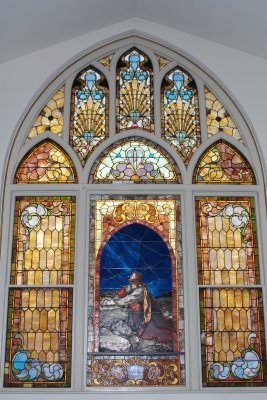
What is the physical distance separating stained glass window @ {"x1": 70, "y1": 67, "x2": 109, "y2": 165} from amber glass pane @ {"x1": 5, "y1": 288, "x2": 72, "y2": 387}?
1.24 m

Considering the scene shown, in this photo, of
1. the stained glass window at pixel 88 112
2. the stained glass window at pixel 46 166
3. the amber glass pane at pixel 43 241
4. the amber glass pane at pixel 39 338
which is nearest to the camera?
the amber glass pane at pixel 39 338

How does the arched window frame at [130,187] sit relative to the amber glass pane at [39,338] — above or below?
above

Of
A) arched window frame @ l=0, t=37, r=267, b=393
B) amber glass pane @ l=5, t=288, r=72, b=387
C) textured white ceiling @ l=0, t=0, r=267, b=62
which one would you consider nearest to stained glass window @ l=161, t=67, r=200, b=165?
arched window frame @ l=0, t=37, r=267, b=393

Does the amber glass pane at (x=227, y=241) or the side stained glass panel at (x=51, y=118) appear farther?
the side stained glass panel at (x=51, y=118)

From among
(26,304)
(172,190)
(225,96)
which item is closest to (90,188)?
(172,190)

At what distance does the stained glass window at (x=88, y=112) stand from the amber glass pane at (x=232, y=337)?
64.0 inches

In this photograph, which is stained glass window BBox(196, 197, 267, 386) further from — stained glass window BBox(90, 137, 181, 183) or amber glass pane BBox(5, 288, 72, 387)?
amber glass pane BBox(5, 288, 72, 387)

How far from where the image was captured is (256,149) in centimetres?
570

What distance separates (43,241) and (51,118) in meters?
1.14

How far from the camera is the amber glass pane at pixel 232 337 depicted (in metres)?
5.12

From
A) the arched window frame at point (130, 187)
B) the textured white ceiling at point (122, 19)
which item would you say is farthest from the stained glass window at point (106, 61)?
the textured white ceiling at point (122, 19)

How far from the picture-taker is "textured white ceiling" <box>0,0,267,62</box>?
520 cm

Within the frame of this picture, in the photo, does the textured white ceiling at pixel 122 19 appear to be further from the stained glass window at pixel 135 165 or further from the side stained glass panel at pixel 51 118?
the stained glass window at pixel 135 165

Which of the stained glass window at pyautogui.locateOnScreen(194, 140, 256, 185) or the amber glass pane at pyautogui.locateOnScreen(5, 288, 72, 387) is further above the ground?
the stained glass window at pyautogui.locateOnScreen(194, 140, 256, 185)
